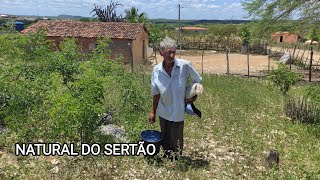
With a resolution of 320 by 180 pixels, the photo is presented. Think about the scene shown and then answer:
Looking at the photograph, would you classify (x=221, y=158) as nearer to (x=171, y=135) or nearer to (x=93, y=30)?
(x=171, y=135)

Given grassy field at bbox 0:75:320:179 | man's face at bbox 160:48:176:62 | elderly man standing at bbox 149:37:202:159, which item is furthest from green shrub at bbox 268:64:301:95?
man's face at bbox 160:48:176:62

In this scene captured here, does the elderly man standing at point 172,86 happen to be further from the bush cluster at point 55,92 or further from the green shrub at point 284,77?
the green shrub at point 284,77

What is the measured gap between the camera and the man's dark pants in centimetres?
419

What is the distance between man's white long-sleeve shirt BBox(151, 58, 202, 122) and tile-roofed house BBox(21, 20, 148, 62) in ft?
55.7

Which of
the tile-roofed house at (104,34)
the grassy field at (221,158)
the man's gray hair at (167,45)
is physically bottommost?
the grassy field at (221,158)

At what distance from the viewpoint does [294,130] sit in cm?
617

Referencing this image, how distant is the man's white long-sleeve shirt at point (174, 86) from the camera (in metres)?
4.04

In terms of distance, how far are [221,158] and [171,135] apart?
1.02 meters

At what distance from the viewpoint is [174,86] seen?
4035 millimetres

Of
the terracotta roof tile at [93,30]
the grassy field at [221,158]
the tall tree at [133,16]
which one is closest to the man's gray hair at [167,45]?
the grassy field at [221,158]

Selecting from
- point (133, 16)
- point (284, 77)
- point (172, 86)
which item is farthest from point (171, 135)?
point (133, 16)

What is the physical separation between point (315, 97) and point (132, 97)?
12.0 feet

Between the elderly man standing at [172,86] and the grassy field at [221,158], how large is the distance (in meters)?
0.42

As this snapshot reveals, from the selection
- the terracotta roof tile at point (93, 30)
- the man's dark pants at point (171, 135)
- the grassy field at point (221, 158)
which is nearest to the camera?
the grassy field at point (221, 158)
